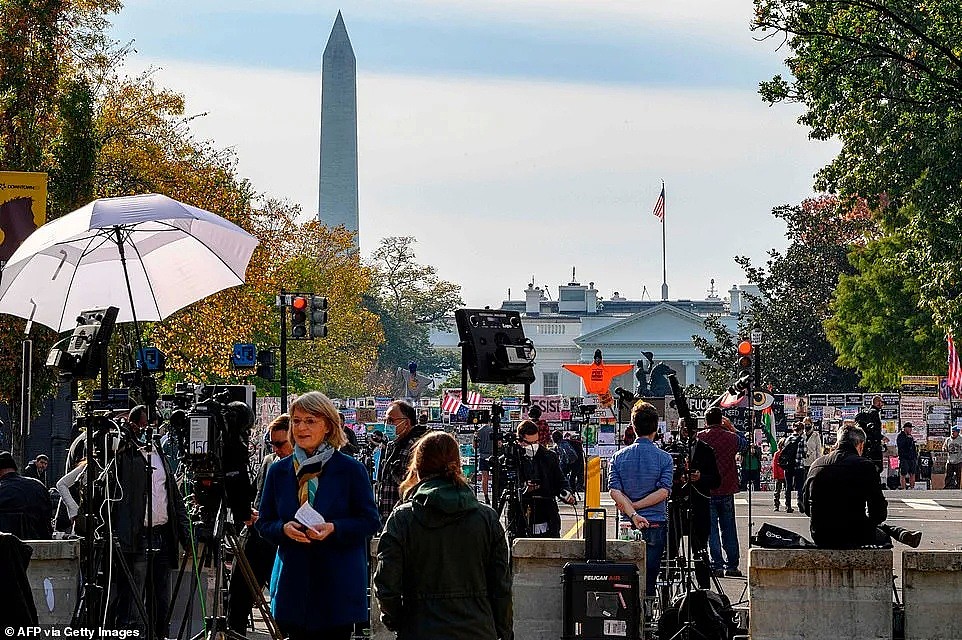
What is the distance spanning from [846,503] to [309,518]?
18.1 ft

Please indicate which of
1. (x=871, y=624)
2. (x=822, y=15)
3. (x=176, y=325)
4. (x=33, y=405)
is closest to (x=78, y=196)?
(x=33, y=405)

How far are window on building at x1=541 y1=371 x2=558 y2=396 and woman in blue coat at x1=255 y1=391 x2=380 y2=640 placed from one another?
14067cm

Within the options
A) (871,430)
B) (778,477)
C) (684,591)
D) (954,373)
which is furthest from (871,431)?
(954,373)

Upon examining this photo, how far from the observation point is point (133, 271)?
12.5 meters

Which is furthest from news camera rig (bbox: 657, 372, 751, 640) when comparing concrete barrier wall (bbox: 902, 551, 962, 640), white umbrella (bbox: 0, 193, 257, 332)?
white umbrella (bbox: 0, 193, 257, 332)

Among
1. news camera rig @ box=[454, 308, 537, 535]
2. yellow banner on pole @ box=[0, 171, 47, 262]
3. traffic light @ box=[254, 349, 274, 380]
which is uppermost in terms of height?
yellow banner on pole @ box=[0, 171, 47, 262]

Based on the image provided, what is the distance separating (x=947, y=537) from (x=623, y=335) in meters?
111

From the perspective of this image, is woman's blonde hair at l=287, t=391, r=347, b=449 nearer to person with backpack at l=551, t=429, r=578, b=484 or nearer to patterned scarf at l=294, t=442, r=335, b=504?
patterned scarf at l=294, t=442, r=335, b=504

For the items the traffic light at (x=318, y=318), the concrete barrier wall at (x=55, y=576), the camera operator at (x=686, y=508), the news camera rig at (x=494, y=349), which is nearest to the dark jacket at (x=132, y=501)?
the concrete barrier wall at (x=55, y=576)

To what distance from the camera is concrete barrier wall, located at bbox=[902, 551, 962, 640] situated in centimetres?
1146

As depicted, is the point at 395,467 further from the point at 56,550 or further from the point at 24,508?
the point at 24,508

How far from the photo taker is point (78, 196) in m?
26.9

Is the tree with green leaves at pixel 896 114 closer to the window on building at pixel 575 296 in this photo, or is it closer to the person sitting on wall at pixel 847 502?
the person sitting on wall at pixel 847 502

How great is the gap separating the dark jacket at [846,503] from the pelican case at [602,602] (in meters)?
1.91
